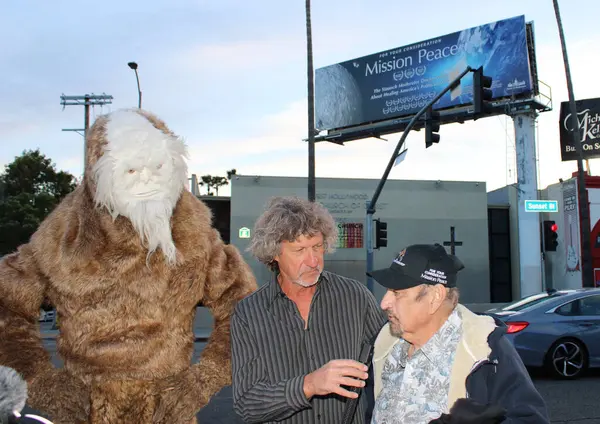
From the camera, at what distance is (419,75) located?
3130cm

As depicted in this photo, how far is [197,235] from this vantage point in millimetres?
3055

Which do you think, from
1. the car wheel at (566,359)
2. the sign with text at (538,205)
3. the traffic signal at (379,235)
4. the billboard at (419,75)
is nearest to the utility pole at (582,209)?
the sign with text at (538,205)

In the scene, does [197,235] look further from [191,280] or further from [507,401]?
[507,401]

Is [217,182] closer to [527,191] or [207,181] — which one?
[207,181]

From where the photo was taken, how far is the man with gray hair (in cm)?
257

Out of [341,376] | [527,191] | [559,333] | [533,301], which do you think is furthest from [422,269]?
[527,191]

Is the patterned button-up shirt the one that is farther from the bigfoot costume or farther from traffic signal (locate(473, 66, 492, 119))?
traffic signal (locate(473, 66, 492, 119))

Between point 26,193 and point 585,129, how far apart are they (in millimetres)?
32415

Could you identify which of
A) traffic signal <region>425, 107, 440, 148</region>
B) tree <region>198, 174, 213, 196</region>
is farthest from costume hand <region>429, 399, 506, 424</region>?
tree <region>198, 174, 213, 196</region>

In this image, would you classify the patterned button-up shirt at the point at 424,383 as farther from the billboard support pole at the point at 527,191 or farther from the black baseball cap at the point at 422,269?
the billboard support pole at the point at 527,191

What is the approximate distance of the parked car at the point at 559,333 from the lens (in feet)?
29.9

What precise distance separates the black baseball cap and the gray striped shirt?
59 cm

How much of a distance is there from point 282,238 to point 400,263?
73 centimetres

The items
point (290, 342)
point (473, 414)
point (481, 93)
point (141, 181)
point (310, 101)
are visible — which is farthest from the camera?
point (310, 101)
